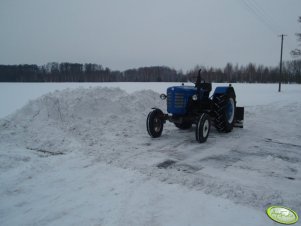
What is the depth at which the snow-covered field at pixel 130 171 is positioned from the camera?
3.43 meters

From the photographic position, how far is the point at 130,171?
4840 mm

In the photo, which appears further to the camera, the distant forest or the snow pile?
the distant forest

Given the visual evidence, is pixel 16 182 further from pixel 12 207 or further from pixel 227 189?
pixel 227 189

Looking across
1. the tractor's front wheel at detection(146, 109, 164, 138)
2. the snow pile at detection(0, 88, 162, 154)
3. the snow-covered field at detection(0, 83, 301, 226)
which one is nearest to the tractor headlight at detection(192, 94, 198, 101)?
the tractor's front wheel at detection(146, 109, 164, 138)

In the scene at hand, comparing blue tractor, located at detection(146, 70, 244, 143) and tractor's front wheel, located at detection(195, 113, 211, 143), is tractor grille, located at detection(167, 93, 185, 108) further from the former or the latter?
tractor's front wheel, located at detection(195, 113, 211, 143)

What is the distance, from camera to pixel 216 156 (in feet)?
19.4

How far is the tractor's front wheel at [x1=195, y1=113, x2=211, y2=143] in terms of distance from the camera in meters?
6.67

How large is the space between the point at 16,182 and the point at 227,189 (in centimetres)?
344

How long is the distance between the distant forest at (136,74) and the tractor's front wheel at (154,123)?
66302 mm

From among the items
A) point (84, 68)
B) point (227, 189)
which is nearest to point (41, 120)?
point (227, 189)

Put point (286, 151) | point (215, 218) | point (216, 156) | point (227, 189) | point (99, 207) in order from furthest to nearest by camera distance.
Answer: point (286, 151) < point (216, 156) < point (227, 189) < point (99, 207) < point (215, 218)

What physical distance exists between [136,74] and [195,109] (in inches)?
3608

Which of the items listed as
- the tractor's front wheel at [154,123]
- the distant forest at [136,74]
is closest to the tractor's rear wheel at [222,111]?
the tractor's front wheel at [154,123]

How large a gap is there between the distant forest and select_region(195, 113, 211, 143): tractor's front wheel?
219 feet
